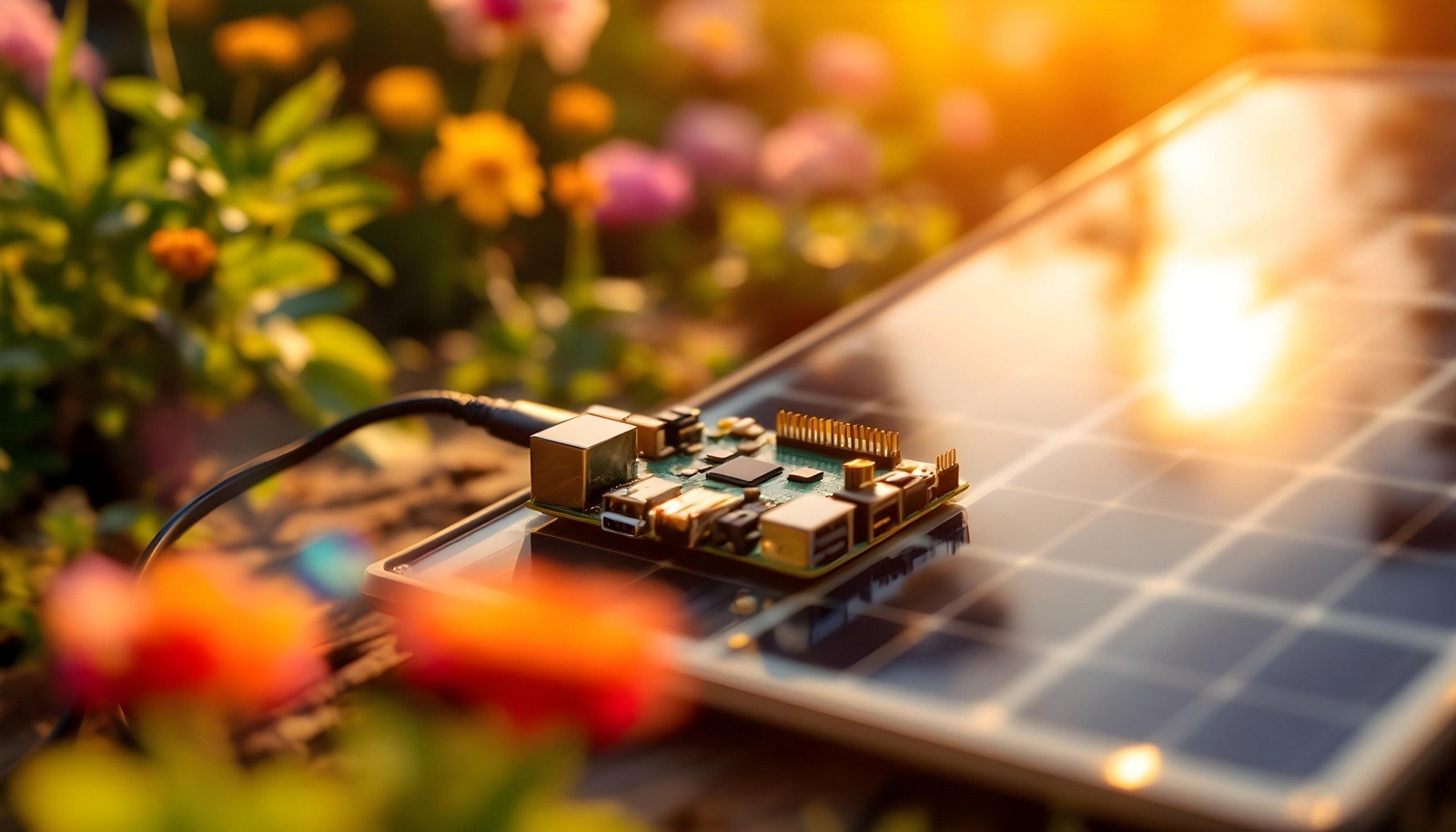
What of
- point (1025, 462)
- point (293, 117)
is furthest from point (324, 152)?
point (1025, 462)

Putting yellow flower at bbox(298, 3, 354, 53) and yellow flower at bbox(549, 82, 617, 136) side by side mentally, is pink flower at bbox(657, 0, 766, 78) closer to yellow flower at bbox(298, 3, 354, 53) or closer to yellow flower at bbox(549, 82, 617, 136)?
yellow flower at bbox(549, 82, 617, 136)

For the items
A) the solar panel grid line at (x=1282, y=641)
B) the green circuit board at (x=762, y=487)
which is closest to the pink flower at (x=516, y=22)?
the green circuit board at (x=762, y=487)

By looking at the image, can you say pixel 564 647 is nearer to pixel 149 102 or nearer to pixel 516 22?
pixel 149 102

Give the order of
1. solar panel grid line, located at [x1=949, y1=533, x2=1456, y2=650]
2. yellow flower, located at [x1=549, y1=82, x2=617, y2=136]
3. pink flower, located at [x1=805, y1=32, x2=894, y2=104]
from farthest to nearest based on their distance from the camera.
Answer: pink flower, located at [x1=805, y1=32, x2=894, y2=104]
yellow flower, located at [x1=549, y1=82, x2=617, y2=136]
solar panel grid line, located at [x1=949, y1=533, x2=1456, y2=650]

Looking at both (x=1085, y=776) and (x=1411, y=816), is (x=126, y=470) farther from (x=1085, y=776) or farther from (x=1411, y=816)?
(x=1411, y=816)

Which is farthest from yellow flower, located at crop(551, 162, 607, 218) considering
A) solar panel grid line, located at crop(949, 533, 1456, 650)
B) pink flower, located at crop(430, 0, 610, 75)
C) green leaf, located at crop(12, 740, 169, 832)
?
green leaf, located at crop(12, 740, 169, 832)

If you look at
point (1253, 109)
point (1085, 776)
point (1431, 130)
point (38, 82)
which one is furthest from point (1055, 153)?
point (1085, 776)
